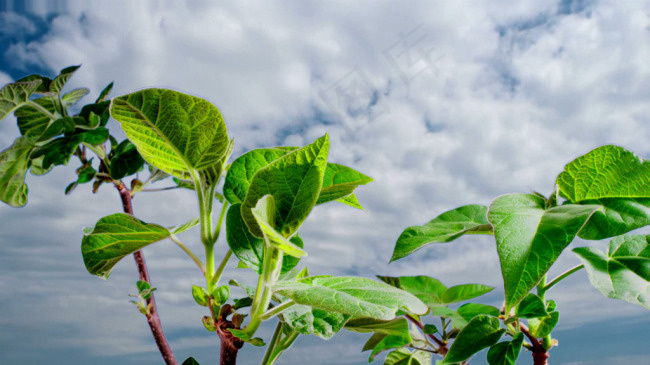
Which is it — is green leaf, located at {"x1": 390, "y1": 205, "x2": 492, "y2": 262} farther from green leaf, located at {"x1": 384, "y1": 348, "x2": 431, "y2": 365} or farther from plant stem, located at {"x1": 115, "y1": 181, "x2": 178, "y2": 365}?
plant stem, located at {"x1": 115, "y1": 181, "x2": 178, "y2": 365}

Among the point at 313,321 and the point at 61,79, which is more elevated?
the point at 61,79

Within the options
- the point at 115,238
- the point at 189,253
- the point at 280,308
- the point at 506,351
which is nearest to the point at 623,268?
the point at 506,351

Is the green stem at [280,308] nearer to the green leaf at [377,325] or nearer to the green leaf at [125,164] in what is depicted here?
the green leaf at [377,325]

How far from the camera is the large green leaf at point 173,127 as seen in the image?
58cm

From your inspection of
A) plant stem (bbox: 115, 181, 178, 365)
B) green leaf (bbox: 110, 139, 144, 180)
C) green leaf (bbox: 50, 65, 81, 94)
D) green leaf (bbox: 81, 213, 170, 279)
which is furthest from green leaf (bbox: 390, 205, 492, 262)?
green leaf (bbox: 50, 65, 81, 94)

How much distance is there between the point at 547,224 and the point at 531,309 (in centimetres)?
15

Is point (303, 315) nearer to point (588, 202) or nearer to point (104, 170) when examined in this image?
point (588, 202)

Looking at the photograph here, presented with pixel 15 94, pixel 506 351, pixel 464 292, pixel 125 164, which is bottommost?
pixel 506 351

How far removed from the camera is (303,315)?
0.54 m

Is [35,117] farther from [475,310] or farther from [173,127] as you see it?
[475,310]

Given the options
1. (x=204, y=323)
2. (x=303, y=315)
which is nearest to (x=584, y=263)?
(x=303, y=315)

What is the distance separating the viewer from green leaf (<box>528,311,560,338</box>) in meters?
0.66

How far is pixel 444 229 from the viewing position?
2.35 ft

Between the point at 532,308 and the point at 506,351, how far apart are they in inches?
3.1
